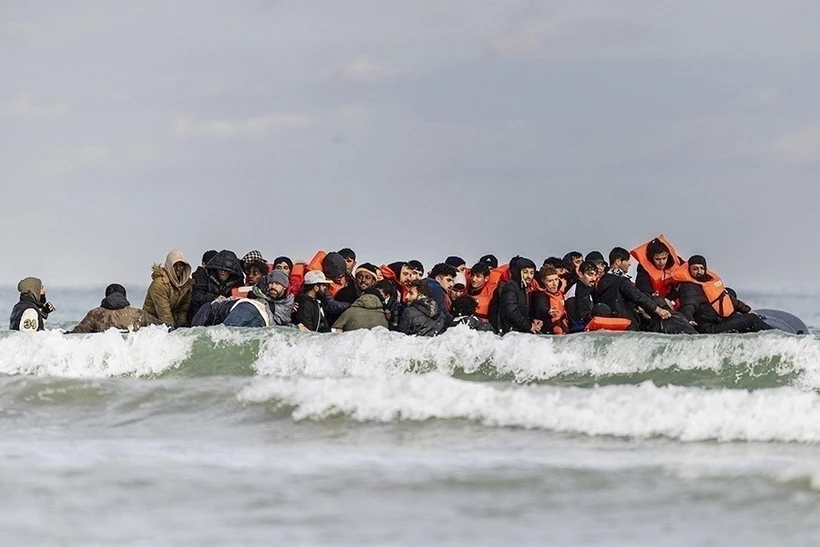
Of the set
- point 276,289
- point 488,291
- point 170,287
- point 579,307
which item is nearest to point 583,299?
point 579,307

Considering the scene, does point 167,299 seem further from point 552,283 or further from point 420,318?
point 552,283

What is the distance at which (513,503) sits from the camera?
265 inches

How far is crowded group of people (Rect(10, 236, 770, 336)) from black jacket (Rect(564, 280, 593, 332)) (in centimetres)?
1

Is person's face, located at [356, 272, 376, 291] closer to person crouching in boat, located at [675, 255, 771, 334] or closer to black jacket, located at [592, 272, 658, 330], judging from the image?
black jacket, located at [592, 272, 658, 330]

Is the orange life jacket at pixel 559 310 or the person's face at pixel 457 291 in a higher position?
the person's face at pixel 457 291

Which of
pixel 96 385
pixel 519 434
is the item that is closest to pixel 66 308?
pixel 96 385

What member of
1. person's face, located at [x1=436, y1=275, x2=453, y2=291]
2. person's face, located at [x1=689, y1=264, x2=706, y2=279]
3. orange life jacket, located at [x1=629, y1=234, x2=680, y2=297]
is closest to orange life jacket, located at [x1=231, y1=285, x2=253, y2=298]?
person's face, located at [x1=436, y1=275, x2=453, y2=291]

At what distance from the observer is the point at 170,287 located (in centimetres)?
1398

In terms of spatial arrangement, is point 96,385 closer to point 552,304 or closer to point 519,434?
point 519,434

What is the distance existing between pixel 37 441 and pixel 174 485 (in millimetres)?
2040

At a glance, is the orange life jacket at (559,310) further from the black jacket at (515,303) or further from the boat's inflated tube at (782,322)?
the boat's inflated tube at (782,322)

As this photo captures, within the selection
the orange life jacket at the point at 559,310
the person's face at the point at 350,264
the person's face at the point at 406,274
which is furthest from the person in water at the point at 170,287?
the orange life jacket at the point at 559,310

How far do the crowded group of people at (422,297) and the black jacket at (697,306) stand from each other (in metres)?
0.01

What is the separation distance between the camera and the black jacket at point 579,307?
45.5ft
